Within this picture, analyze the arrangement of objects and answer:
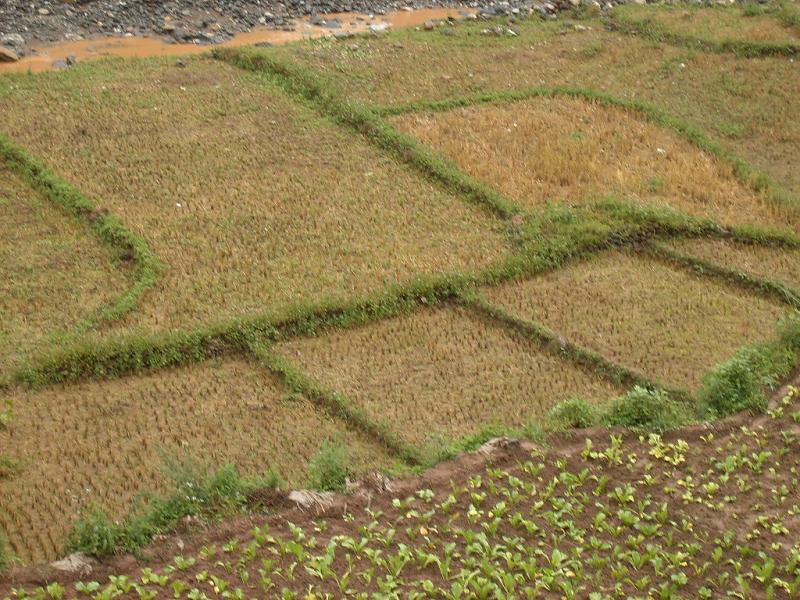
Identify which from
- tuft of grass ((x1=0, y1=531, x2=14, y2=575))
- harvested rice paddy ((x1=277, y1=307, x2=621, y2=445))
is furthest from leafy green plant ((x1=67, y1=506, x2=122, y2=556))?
harvested rice paddy ((x1=277, y1=307, x2=621, y2=445))

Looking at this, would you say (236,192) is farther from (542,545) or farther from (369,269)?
(542,545)

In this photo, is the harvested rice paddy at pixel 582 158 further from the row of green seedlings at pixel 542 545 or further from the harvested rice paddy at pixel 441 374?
the row of green seedlings at pixel 542 545

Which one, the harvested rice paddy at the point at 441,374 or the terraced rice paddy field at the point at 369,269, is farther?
the harvested rice paddy at the point at 441,374

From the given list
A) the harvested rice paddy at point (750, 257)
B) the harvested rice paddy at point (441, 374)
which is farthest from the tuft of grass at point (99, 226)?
the harvested rice paddy at point (750, 257)

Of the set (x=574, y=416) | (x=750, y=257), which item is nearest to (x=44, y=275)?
(x=574, y=416)

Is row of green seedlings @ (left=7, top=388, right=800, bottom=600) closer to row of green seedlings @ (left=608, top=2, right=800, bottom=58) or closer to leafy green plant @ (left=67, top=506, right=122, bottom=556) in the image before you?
leafy green plant @ (left=67, top=506, right=122, bottom=556)

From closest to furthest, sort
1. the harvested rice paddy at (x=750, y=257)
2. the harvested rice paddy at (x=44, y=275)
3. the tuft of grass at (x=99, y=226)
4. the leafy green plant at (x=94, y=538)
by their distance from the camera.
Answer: the leafy green plant at (x=94, y=538)
the harvested rice paddy at (x=44, y=275)
the tuft of grass at (x=99, y=226)
the harvested rice paddy at (x=750, y=257)

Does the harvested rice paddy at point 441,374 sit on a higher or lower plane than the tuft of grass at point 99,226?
lower
